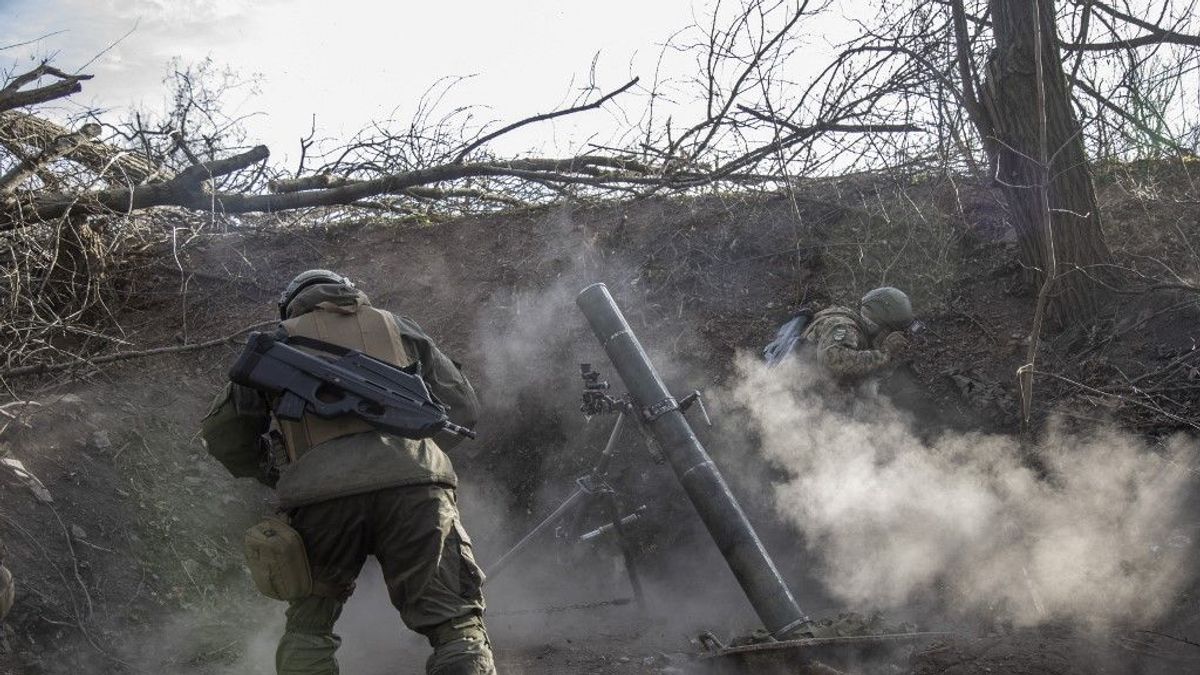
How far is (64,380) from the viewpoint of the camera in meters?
5.90

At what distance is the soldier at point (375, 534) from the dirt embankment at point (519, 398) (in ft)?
4.17

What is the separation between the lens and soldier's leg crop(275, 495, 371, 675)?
3727 millimetres

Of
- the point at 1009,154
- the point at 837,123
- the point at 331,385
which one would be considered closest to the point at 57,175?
the point at 331,385

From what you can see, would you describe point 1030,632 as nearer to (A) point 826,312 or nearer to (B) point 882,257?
(A) point 826,312

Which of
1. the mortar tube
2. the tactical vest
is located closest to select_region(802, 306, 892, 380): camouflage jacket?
the mortar tube

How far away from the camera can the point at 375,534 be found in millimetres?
3887

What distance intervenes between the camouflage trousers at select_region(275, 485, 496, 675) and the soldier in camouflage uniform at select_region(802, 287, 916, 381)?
110 inches

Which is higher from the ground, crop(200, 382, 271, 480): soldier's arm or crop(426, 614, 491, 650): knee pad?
crop(200, 382, 271, 480): soldier's arm

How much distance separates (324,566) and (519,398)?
3134 millimetres

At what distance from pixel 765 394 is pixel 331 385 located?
3273mm

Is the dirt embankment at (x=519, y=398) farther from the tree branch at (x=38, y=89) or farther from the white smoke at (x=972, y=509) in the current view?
the tree branch at (x=38, y=89)

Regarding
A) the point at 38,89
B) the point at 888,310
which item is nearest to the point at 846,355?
the point at 888,310

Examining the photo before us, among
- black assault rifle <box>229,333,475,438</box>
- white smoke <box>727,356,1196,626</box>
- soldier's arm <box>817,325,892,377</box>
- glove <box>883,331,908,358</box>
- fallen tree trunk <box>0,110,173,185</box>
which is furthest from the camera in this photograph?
fallen tree trunk <box>0,110,173,185</box>

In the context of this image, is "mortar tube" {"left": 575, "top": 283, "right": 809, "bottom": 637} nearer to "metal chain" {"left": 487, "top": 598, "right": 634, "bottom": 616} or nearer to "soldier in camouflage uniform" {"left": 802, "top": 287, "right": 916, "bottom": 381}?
"metal chain" {"left": 487, "top": 598, "right": 634, "bottom": 616}
